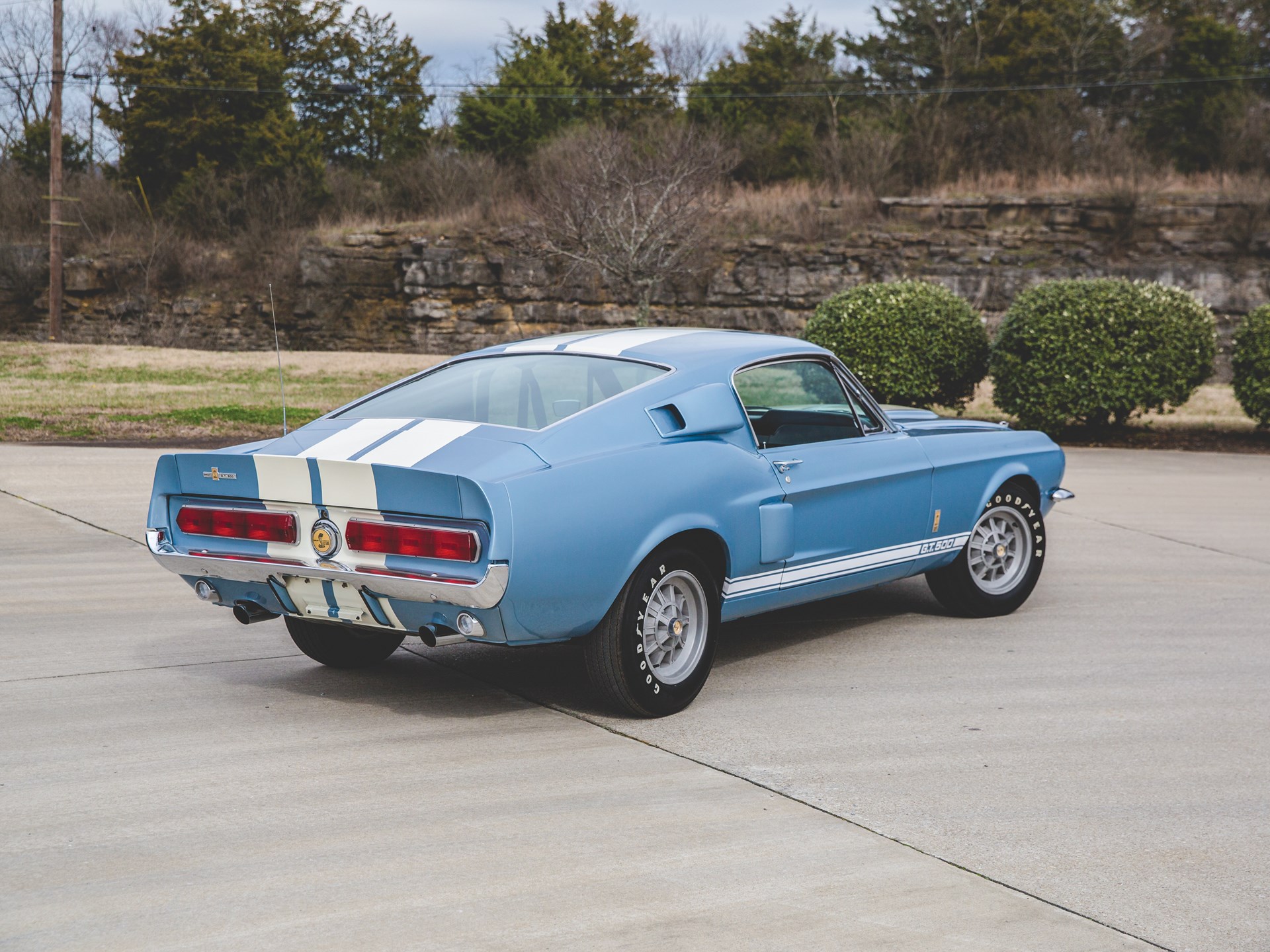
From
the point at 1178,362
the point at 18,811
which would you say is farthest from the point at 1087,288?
the point at 18,811

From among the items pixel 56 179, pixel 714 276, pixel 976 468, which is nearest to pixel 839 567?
pixel 976 468

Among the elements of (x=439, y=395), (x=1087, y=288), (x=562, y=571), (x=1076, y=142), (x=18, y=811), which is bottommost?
(x=18, y=811)

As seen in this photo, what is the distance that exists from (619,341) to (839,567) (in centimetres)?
143

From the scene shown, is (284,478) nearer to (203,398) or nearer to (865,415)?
(865,415)

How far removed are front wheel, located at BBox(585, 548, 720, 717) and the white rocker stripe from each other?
0.63 feet

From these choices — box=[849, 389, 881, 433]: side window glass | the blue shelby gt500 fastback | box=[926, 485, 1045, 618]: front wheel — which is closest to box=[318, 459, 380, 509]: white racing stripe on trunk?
the blue shelby gt500 fastback

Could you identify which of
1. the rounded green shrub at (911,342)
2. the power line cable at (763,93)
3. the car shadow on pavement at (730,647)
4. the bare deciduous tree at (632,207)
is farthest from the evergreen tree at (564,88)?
the car shadow on pavement at (730,647)

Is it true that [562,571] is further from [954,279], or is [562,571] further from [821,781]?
[954,279]

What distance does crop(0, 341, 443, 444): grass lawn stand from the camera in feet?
54.2

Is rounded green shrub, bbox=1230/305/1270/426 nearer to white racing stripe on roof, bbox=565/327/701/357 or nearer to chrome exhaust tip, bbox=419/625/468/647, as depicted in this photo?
white racing stripe on roof, bbox=565/327/701/357

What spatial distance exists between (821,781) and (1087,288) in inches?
565

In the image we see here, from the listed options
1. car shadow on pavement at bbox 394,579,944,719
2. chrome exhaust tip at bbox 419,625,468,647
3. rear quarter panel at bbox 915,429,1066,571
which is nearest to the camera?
chrome exhaust tip at bbox 419,625,468,647

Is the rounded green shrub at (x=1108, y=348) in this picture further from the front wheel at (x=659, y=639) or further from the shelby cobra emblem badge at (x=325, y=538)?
the shelby cobra emblem badge at (x=325, y=538)

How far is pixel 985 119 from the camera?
42.4 m
